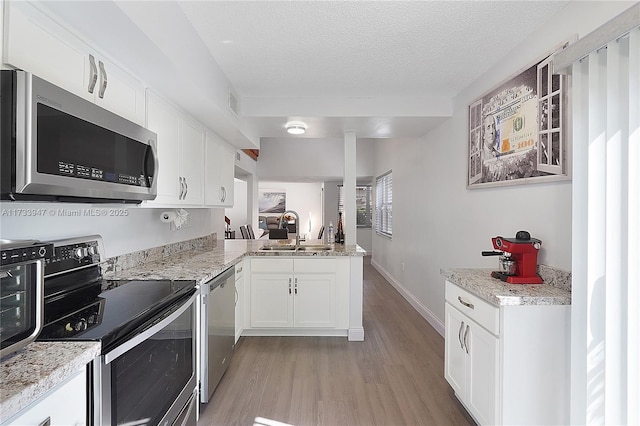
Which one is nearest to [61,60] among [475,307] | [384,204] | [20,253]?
[20,253]

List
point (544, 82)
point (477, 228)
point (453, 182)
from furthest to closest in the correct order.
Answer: point (453, 182), point (477, 228), point (544, 82)

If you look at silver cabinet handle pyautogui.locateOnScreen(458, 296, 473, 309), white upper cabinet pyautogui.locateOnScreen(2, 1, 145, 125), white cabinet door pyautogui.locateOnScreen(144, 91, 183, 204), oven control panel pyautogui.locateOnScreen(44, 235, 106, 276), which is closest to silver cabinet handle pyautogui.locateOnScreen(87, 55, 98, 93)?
white upper cabinet pyautogui.locateOnScreen(2, 1, 145, 125)

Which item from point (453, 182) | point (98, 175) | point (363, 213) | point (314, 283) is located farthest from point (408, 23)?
point (363, 213)

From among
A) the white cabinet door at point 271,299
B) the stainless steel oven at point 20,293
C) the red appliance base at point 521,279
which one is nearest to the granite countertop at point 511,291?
the red appliance base at point 521,279

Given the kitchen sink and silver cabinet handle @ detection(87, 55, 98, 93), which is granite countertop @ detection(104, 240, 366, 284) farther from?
silver cabinet handle @ detection(87, 55, 98, 93)

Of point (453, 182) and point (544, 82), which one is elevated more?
point (544, 82)

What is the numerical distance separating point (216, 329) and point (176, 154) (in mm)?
1269

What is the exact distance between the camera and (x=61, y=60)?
129 cm

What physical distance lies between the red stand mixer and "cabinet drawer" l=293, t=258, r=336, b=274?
1642 millimetres

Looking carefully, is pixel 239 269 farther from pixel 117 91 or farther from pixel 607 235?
pixel 607 235

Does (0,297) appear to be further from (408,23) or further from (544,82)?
(544,82)

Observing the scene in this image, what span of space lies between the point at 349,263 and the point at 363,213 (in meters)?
5.74

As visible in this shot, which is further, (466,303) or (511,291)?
(466,303)

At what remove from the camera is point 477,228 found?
2754 millimetres
